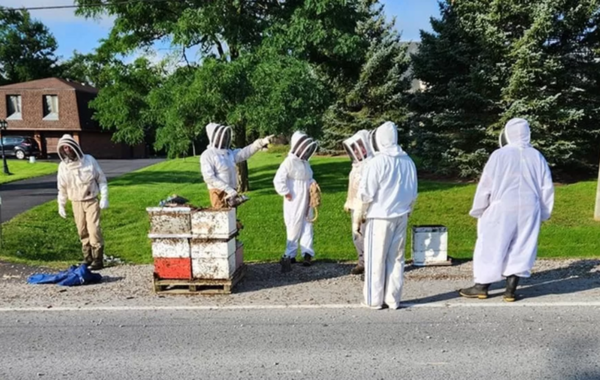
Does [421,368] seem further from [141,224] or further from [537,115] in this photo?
[537,115]

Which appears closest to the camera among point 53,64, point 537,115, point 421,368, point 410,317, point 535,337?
point 421,368

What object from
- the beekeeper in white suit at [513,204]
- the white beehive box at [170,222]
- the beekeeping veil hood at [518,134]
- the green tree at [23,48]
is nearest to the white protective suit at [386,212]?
the beekeeper in white suit at [513,204]

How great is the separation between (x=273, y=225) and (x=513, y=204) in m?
8.43

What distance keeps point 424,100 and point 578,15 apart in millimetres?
5725

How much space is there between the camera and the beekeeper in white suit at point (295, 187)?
7.76m

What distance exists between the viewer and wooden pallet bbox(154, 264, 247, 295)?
21.3ft

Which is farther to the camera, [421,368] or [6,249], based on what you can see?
[6,249]

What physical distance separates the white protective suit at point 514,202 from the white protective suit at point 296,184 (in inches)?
107

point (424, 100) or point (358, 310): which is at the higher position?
point (424, 100)

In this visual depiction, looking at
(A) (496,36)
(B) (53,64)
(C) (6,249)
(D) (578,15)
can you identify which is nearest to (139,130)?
(C) (6,249)

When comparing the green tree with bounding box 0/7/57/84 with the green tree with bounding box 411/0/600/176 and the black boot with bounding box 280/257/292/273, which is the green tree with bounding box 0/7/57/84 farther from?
the black boot with bounding box 280/257/292/273

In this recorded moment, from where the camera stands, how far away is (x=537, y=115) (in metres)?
17.5

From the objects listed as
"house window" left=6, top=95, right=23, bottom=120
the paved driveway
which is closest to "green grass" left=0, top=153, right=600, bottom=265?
the paved driveway

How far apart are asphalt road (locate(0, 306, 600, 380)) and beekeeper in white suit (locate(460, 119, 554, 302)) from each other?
1.74ft
